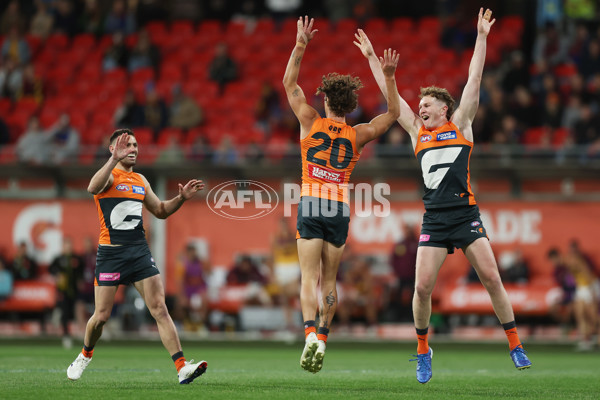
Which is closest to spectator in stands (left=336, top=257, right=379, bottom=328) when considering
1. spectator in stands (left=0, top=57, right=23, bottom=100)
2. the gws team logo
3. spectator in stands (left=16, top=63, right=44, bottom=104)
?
the gws team logo

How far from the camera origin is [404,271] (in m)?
18.7

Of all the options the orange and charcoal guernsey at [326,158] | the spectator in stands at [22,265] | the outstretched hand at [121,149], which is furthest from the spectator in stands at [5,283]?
the orange and charcoal guernsey at [326,158]

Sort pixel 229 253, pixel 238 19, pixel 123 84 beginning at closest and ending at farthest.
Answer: pixel 229 253
pixel 123 84
pixel 238 19

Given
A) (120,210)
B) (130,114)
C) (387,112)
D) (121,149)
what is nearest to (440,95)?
(387,112)

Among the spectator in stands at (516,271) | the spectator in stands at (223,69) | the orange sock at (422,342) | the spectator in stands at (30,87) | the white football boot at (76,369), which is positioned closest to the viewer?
the orange sock at (422,342)

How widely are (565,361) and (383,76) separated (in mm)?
6409

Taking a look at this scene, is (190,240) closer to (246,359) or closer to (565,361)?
(246,359)

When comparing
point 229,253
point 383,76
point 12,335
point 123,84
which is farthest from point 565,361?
point 123,84

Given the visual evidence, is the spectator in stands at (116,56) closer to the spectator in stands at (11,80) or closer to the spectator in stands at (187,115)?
the spectator in stands at (11,80)

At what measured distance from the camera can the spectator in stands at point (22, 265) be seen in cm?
2023

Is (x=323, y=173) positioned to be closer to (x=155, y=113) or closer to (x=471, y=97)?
(x=471, y=97)

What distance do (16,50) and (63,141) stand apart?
4458mm

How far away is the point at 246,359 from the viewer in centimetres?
1323

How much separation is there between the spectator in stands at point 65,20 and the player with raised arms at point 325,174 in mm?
18222
